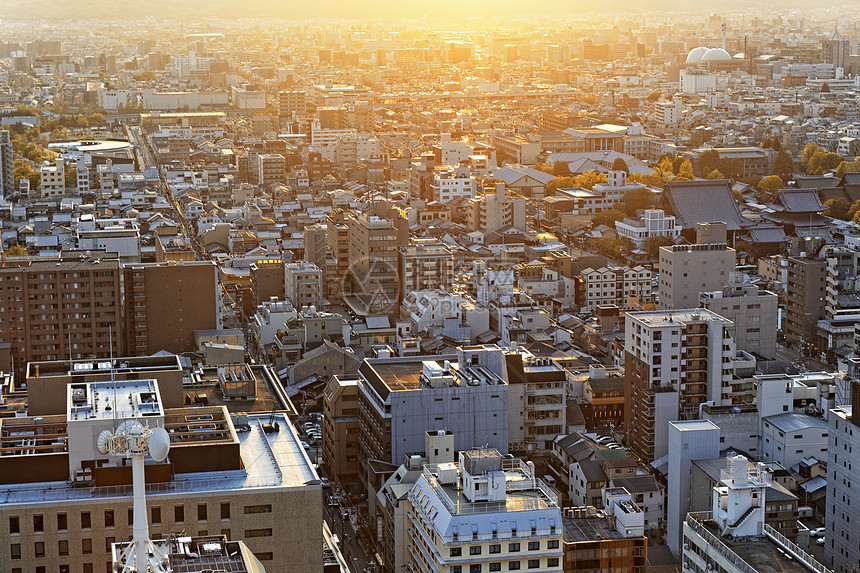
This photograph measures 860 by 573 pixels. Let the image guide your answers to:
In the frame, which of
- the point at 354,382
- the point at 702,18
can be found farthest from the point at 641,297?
the point at 702,18

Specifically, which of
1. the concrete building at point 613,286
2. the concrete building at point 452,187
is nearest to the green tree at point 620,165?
the concrete building at point 452,187

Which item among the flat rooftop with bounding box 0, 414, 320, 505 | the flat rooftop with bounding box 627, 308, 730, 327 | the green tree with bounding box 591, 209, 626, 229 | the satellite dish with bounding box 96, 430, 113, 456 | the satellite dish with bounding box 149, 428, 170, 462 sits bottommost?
the green tree with bounding box 591, 209, 626, 229

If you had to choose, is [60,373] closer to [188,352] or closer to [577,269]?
[188,352]

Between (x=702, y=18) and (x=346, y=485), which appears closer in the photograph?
(x=346, y=485)

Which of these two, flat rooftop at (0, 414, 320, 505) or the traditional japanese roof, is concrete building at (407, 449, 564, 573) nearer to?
flat rooftop at (0, 414, 320, 505)

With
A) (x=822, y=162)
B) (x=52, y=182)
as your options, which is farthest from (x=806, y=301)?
(x=52, y=182)

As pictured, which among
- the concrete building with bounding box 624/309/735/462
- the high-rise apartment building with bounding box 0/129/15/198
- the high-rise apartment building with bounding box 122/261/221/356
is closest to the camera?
the concrete building with bounding box 624/309/735/462

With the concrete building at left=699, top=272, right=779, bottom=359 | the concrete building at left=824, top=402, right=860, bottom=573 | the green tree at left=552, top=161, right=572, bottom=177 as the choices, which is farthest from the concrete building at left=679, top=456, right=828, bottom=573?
the green tree at left=552, top=161, right=572, bottom=177
